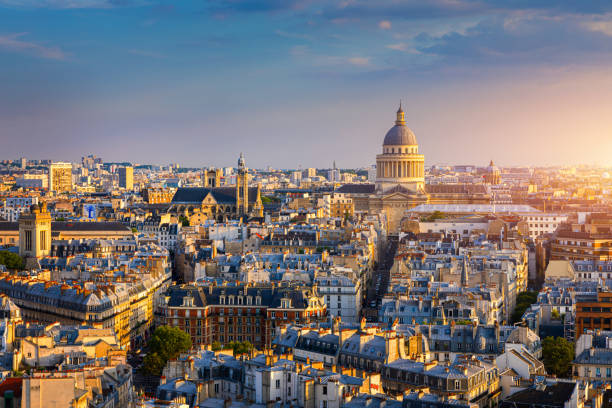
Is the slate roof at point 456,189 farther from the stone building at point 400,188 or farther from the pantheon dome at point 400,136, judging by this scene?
the pantheon dome at point 400,136

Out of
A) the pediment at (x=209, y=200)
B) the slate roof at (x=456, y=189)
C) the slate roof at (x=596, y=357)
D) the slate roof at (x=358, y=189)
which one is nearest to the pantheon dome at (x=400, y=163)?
the slate roof at (x=358, y=189)

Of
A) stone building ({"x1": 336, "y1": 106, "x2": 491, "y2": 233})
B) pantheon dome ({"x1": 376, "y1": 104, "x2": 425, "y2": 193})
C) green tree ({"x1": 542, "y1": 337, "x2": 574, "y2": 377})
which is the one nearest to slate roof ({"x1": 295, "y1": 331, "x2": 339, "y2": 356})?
green tree ({"x1": 542, "y1": 337, "x2": 574, "y2": 377})

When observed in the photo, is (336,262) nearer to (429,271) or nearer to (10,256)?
(429,271)

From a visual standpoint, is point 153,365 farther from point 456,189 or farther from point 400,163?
point 456,189

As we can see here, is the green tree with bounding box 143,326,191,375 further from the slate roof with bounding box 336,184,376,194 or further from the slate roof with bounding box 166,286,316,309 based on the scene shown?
the slate roof with bounding box 336,184,376,194

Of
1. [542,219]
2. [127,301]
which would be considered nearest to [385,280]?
[127,301]

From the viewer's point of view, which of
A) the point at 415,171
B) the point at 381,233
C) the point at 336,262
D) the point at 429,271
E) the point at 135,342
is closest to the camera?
the point at 135,342
